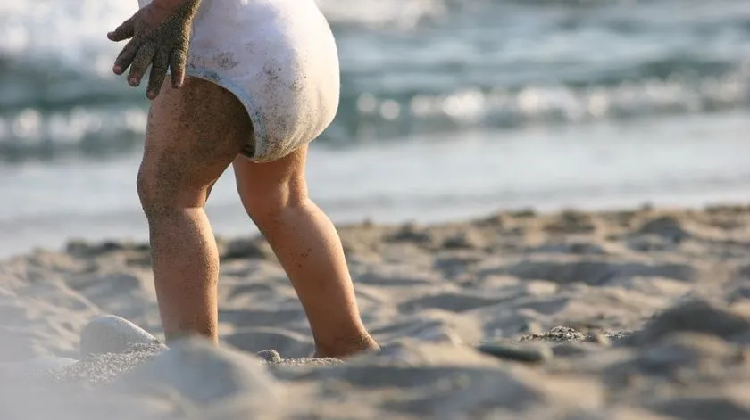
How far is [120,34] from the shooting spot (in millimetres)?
3033

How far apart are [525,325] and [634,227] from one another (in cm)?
182

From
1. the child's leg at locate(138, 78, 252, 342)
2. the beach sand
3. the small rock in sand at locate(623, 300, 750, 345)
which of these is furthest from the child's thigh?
the small rock in sand at locate(623, 300, 750, 345)

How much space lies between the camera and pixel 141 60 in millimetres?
2979

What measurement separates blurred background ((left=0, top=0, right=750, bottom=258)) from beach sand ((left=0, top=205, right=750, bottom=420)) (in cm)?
93

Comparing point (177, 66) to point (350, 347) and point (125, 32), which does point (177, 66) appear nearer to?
point (125, 32)

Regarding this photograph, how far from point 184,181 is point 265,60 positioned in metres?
0.36

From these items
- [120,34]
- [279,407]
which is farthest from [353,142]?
[279,407]

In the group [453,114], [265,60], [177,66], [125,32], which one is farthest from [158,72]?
[453,114]

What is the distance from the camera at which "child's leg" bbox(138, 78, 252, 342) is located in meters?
3.17

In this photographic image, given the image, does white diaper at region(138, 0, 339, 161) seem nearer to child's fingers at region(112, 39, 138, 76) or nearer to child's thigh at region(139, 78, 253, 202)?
child's thigh at region(139, 78, 253, 202)

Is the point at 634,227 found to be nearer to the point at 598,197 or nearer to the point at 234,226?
the point at 598,197

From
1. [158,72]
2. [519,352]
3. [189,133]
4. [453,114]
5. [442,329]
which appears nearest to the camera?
[519,352]

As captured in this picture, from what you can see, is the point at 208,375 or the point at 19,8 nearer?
the point at 208,375

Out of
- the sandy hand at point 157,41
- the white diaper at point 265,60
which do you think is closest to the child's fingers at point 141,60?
the sandy hand at point 157,41
